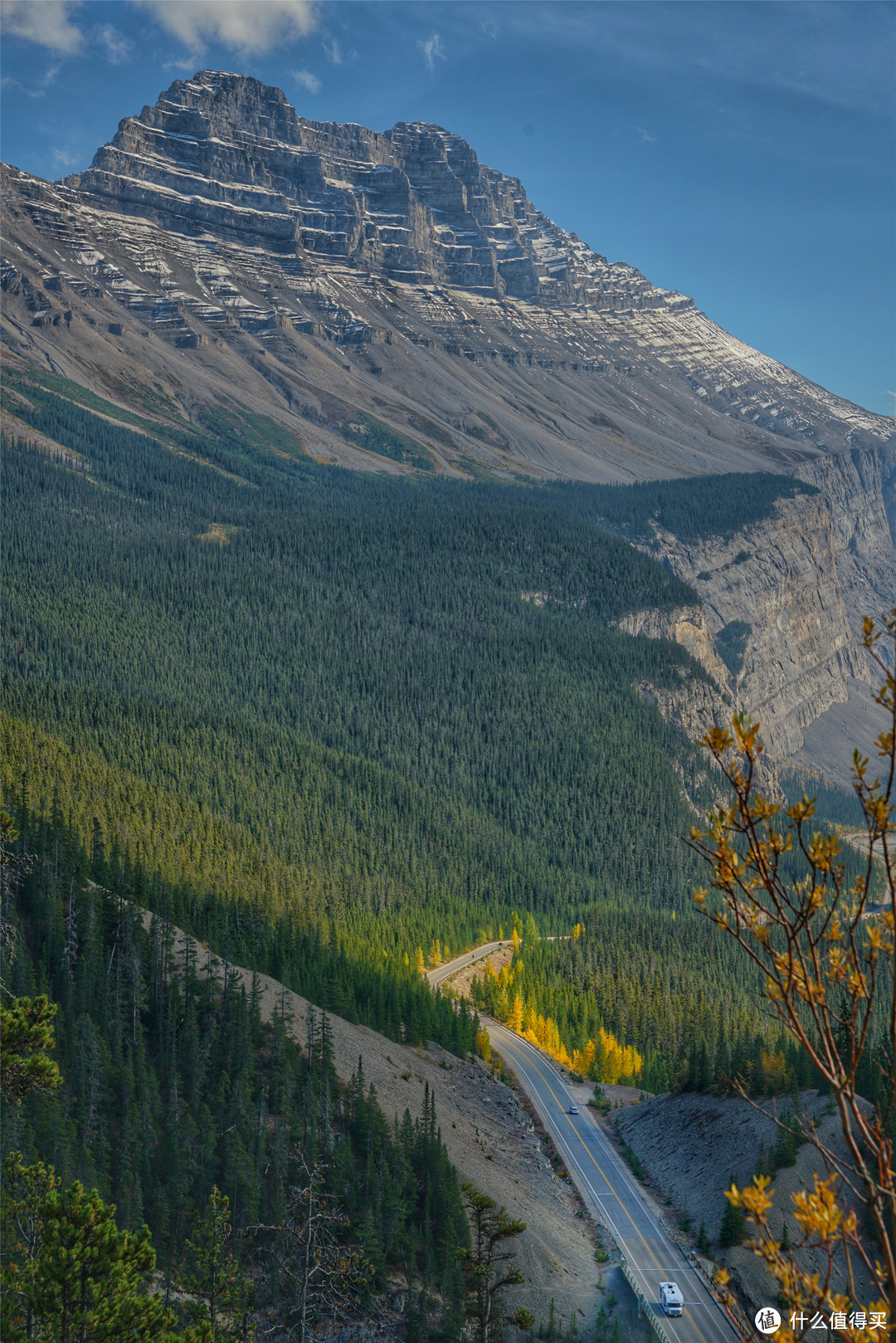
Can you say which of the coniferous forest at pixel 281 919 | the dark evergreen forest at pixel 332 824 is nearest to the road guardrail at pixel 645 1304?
the coniferous forest at pixel 281 919

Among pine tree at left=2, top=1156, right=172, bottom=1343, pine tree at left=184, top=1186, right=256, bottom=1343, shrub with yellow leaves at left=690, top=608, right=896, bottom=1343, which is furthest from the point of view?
pine tree at left=184, top=1186, right=256, bottom=1343

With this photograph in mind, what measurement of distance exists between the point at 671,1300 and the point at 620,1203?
13887 mm

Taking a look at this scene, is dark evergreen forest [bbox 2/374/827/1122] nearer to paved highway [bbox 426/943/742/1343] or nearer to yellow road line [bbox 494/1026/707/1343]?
yellow road line [bbox 494/1026/707/1343]

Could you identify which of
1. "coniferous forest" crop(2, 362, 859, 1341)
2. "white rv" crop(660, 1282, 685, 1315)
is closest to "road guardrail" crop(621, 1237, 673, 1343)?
"white rv" crop(660, 1282, 685, 1315)

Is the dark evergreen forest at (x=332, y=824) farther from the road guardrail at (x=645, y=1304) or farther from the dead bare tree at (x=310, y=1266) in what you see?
the road guardrail at (x=645, y=1304)

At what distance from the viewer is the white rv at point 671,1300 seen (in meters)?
47.7

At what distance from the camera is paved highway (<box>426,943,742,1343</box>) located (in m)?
47.6

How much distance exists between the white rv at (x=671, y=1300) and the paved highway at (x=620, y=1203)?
1.01 feet

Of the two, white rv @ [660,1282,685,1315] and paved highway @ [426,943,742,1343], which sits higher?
white rv @ [660,1282,685,1315]

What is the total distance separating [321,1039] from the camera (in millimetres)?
60781

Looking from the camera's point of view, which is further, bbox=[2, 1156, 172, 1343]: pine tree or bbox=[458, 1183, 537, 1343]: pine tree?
bbox=[458, 1183, 537, 1343]: pine tree

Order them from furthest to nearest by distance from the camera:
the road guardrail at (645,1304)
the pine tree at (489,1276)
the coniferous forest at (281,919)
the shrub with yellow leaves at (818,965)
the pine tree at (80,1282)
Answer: the coniferous forest at (281,919) < the road guardrail at (645,1304) < the pine tree at (489,1276) < the pine tree at (80,1282) < the shrub with yellow leaves at (818,965)

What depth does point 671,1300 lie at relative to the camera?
47906 millimetres

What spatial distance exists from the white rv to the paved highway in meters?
0.31
